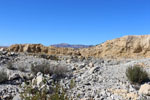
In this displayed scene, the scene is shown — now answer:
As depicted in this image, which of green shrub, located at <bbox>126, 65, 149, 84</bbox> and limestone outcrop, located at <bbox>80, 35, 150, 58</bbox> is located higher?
limestone outcrop, located at <bbox>80, 35, 150, 58</bbox>

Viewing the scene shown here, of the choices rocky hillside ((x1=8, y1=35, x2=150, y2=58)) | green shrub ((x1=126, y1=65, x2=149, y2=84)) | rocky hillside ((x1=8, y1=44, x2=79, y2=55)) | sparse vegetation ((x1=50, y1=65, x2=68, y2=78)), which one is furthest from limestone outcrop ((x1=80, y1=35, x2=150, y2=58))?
green shrub ((x1=126, y1=65, x2=149, y2=84))

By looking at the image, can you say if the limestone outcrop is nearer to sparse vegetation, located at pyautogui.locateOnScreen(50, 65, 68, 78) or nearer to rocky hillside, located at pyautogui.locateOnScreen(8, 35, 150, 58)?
rocky hillside, located at pyautogui.locateOnScreen(8, 35, 150, 58)

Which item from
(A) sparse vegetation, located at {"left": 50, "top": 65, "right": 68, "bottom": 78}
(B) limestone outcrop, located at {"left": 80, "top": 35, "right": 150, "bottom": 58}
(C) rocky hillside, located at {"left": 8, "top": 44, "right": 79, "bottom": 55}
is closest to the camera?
(A) sparse vegetation, located at {"left": 50, "top": 65, "right": 68, "bottom": 78}

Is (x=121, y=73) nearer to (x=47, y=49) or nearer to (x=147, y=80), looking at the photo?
(x=147, y=80)

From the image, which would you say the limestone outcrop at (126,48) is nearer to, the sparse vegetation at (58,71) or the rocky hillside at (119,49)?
the rocky hillside at (119,49)

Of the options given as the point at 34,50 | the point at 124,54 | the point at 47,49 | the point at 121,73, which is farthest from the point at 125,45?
the point at 121,73

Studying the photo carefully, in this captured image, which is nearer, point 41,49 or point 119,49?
point 119,49

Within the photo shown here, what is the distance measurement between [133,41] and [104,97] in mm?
16241

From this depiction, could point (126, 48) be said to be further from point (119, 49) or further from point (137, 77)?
point (137, 77)

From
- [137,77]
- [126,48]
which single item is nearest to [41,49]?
[126,48]

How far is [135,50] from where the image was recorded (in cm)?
1978

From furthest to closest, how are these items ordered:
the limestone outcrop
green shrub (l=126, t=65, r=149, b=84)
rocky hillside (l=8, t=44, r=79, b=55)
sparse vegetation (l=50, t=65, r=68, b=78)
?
rocky hillside (l=8, t=44, r=79, b=55)
the limestone outcrop
sparse vegetation (l=50, t=65, r=68, b=78)
green shrub (l=126, t=65, r=149, b=84)

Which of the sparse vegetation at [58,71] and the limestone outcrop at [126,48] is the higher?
the limestone outcrop at [126,48]

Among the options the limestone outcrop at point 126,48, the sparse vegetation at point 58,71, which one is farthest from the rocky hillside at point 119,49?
the sparse vegetation at point 58,71
